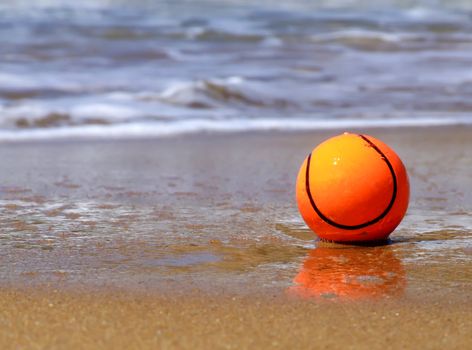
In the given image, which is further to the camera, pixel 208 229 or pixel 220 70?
pixel 220 70

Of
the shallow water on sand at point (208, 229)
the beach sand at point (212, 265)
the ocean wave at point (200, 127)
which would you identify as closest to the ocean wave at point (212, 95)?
the ocean wave at point (200, 127)

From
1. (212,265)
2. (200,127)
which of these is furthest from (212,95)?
(212,265)

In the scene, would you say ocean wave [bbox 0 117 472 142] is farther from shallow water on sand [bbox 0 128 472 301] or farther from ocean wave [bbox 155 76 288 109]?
ocean wave [bbox 155 76 288 109]

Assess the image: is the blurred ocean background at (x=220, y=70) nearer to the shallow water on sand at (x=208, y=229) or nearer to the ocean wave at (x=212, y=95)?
the ocean wave at (x=212, y=95)

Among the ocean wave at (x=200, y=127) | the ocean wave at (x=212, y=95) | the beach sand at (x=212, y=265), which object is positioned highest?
the ocean wave at (x=212, y=95)

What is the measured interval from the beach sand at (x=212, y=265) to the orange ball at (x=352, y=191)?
0.12m

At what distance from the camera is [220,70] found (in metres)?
15.0

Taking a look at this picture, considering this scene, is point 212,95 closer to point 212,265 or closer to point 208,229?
point 208,229

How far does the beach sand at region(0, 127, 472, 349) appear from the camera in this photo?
345 cm

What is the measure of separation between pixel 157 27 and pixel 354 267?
19.1m

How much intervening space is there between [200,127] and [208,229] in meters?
4.78

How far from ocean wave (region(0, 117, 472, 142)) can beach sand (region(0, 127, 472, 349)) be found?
1970 mm

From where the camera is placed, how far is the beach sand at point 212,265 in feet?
11.3

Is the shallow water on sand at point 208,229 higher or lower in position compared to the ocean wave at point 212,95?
lower
